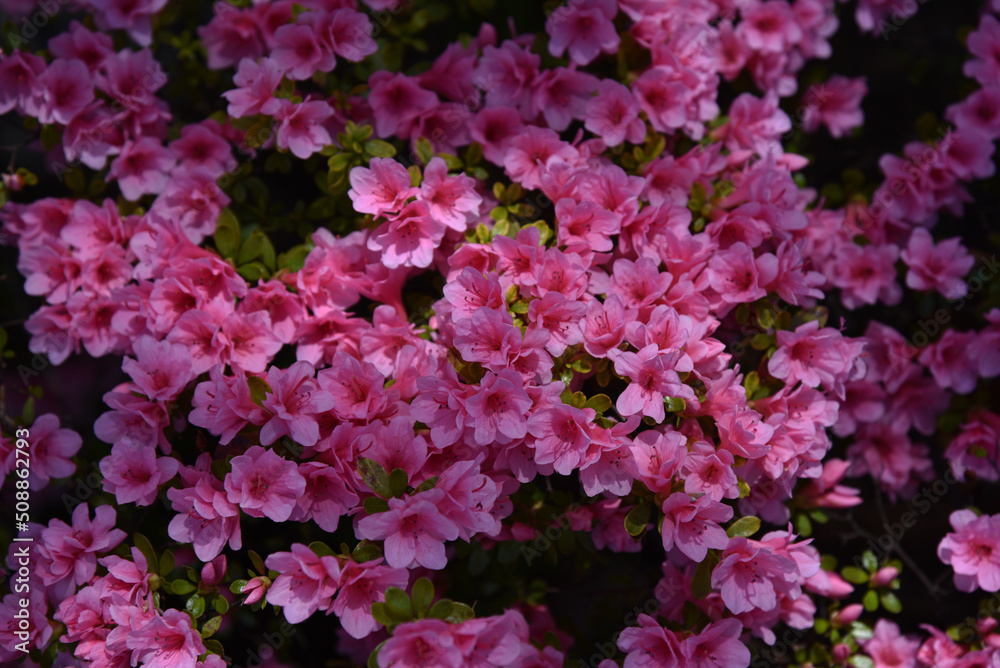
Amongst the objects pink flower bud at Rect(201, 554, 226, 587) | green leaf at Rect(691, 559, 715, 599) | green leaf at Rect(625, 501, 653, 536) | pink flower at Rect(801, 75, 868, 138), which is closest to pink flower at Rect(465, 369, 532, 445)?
green leaf at Rect(625, 501, 653, 536)

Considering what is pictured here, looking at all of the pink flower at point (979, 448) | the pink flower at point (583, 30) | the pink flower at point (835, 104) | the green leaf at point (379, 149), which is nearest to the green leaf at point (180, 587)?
the green leaf at point (379, 149)

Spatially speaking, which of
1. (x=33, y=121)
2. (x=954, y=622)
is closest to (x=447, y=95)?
(x=33, y=121)

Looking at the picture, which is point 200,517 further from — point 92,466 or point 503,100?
point 503,100

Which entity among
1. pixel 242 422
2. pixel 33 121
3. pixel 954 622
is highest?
pixel 33 121

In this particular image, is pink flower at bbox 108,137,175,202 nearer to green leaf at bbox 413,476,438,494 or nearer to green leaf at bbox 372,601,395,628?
green leaf at bbox 413,476,438,494

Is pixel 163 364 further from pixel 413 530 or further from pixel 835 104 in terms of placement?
pixel 835 104

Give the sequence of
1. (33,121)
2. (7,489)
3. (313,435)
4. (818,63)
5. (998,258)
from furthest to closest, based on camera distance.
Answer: (818,63) → (998,258) → (33,121) → (7,489) → (313,435)

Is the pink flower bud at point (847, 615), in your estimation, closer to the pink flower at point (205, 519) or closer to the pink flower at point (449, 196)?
the pink flower at point (449, 196)
